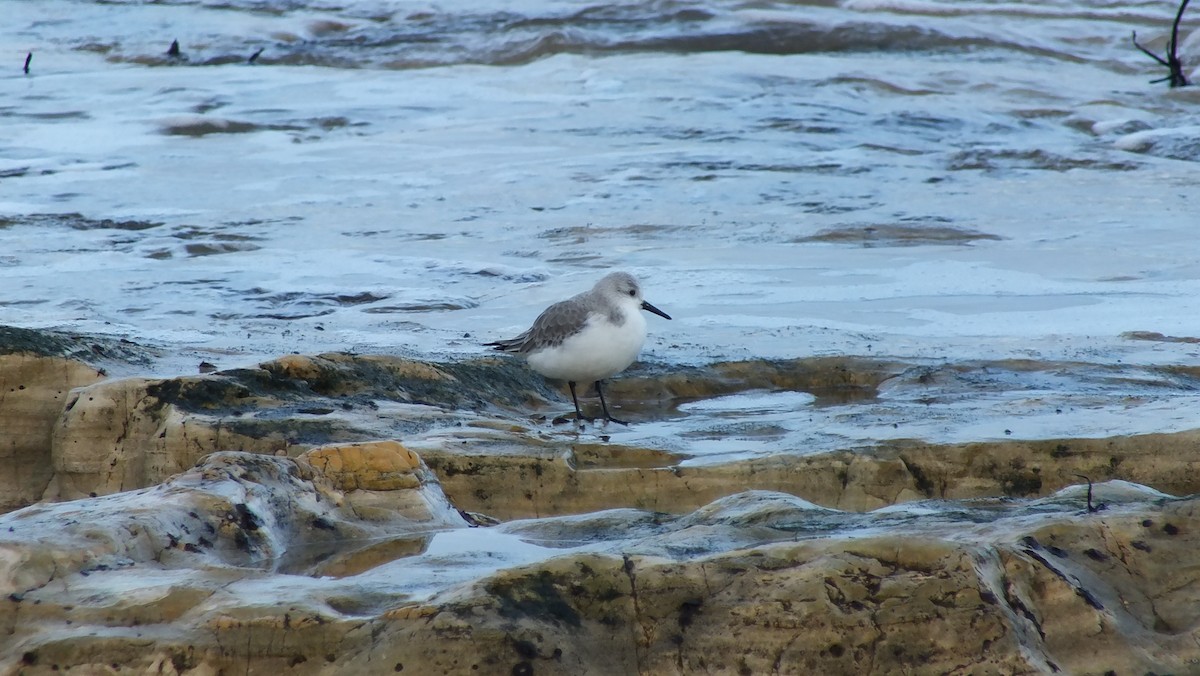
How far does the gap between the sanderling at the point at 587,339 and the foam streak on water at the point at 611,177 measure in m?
0.55

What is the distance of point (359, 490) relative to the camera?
12.5ft

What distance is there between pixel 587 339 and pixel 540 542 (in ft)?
6.88

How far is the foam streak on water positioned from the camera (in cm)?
738

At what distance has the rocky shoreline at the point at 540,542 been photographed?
2750 mm

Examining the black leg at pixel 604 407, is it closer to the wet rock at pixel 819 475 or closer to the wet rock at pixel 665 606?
the wet rock at pixel 819 475

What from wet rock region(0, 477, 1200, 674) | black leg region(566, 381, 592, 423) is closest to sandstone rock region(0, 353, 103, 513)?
wet rock region(0, 477, 1200, 674)

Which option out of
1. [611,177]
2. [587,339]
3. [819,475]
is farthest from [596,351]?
[611,177]

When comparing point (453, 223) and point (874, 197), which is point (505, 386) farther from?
point (874, 197)

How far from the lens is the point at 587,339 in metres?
5.64

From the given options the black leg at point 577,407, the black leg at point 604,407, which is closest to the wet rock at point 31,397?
the black leg at point 577,407

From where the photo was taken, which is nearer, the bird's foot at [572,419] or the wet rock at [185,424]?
the wet rock at [185,424]

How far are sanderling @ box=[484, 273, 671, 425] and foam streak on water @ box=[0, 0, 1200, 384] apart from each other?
0.55m

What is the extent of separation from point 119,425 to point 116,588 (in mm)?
1818

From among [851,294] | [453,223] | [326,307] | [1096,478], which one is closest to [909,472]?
[1096,478]
